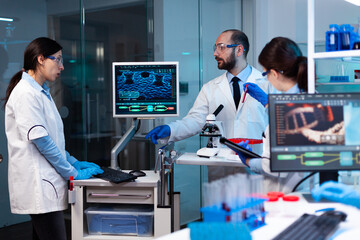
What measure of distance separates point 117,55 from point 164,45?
830 millimetres

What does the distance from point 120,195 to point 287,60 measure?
4.46 ft

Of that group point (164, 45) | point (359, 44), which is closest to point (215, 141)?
point (359, 44)

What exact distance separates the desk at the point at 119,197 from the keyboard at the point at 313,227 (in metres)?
1.31

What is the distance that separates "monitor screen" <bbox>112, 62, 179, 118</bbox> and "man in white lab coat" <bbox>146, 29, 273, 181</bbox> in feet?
1.84

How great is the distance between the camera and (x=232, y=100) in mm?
3812

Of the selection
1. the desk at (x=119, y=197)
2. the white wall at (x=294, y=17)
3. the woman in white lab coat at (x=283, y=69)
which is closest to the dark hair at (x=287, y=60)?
the woman in white lab coat at (x=283, y=69)

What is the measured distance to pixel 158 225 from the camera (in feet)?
9.54

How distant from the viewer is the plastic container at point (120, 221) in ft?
9.73

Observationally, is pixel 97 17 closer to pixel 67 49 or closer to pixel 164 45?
pixel 67 49

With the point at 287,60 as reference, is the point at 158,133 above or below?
below

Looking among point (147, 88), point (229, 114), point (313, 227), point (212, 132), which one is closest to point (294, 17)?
point (229, 114)

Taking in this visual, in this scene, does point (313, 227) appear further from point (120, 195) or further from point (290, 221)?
point (120, 195)

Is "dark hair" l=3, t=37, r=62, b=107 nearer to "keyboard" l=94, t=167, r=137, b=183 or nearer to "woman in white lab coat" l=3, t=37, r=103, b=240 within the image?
"woman in white lab coat" l=3, t=37, r=103, b=240

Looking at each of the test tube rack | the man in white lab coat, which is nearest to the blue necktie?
the man in white lab coat
